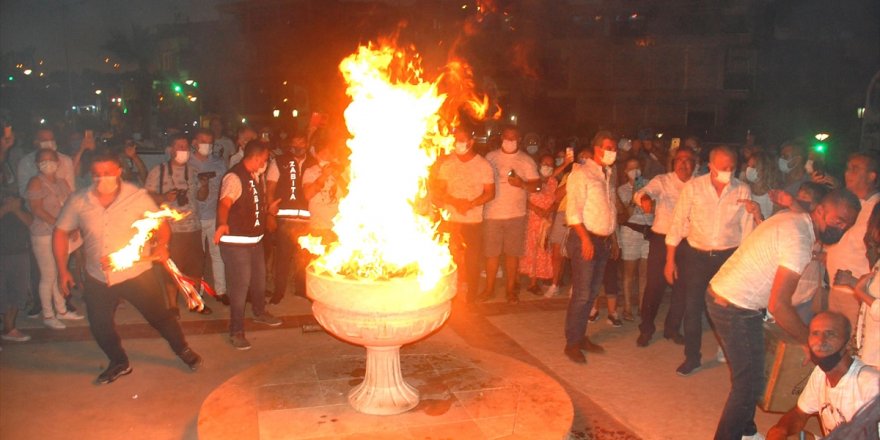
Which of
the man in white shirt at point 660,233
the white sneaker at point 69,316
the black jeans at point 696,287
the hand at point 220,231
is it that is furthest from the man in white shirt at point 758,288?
the white sneaker at point 69,316

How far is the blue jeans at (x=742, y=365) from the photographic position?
4723 mm

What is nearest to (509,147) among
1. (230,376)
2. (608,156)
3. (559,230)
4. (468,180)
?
(468,180)

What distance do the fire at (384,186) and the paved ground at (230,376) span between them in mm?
1694

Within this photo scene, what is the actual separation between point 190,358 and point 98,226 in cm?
156

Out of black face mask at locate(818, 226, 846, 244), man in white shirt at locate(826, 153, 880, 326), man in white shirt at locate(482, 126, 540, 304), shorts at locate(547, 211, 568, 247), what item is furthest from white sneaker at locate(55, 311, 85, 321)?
man in white shirt at locate(826, 153, 880, 326)

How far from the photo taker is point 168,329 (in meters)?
6.45

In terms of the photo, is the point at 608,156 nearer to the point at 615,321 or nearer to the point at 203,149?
the point at 615,321

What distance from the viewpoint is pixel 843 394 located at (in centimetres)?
378

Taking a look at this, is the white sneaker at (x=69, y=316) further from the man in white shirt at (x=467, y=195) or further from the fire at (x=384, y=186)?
the man in white shirt at (x=467, y=195)

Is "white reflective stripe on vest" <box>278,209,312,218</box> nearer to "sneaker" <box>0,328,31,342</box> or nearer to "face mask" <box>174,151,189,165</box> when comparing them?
"face mask" <box>174,151,189,165</box>

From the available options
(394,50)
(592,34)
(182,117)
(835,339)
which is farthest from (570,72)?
(835,339)

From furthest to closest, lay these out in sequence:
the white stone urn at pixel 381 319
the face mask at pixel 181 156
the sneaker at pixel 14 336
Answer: the face mask at pixel 181 156 → the sneaker at pixel 14 336 → the white stone urn at pixel 381 319

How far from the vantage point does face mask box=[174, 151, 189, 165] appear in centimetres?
841

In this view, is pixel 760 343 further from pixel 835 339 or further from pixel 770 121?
pixel 770 121
